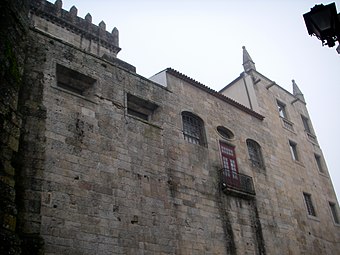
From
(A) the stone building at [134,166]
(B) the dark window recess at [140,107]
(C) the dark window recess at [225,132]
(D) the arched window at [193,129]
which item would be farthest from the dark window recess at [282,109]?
(B) the dark window recess at [140,107]

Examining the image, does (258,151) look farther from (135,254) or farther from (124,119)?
(135,254)

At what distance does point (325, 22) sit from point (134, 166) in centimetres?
724

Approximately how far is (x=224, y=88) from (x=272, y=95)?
272 cm

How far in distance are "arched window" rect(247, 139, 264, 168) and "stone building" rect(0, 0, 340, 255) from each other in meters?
0.06

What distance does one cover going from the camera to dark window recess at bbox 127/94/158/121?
12.6m

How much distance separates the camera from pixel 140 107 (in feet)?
42.3

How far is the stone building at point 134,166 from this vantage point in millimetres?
8133

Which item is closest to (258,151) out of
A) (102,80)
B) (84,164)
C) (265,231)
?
(265,231)

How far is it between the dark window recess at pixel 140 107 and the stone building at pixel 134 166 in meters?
0.05

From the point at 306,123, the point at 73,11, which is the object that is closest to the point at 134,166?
the point at 73,11

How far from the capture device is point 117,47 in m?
23.0

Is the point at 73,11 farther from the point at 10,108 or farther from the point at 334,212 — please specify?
the point at 334,212

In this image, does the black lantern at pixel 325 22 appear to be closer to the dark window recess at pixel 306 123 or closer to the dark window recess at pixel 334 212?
the dark window recess at pixel 334 212

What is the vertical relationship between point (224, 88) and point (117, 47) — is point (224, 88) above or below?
below
